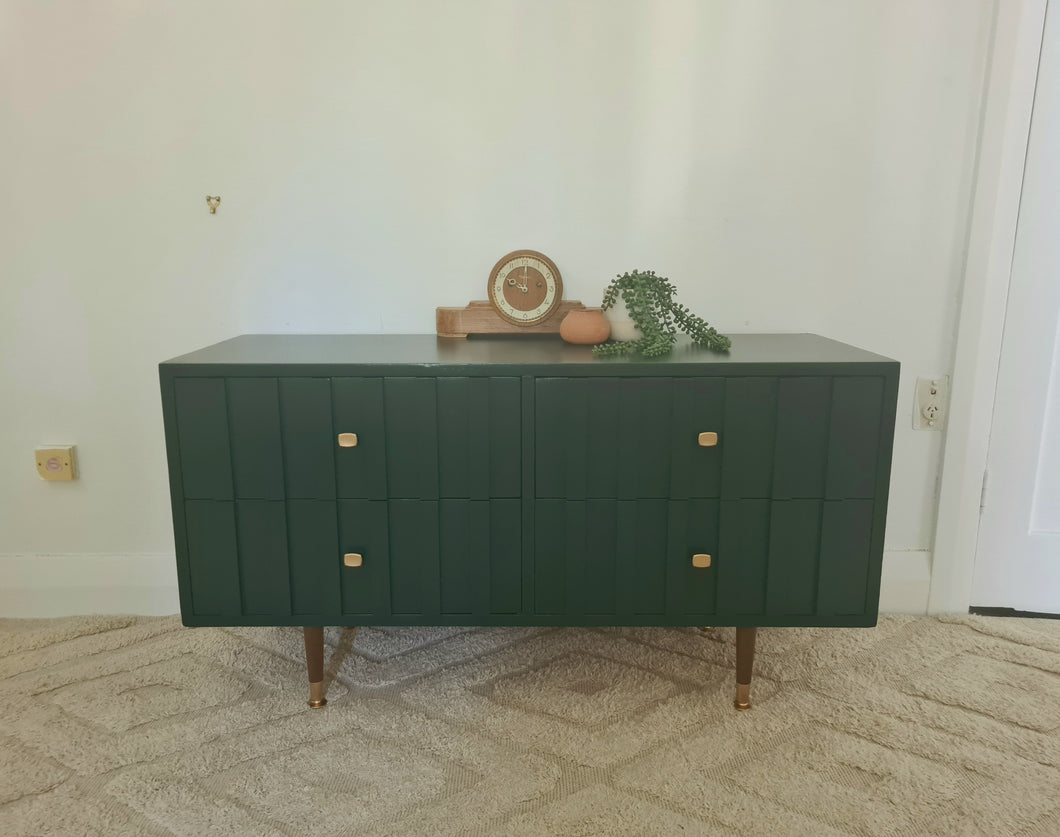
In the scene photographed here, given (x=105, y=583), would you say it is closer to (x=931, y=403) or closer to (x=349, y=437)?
(x=349, y=437)

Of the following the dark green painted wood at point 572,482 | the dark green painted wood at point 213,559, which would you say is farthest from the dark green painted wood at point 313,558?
the dark green painted wood at point 213,559

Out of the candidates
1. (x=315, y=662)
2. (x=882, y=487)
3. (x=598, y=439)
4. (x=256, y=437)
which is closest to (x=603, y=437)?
(x=598, y=439)

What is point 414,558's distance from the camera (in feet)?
4.97

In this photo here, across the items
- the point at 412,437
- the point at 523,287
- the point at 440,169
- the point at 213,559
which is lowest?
the point at 213,559

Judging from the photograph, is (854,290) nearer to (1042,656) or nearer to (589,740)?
(1042,656)

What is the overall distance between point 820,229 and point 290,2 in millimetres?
1325


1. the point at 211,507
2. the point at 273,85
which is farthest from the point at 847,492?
the point at 273,85

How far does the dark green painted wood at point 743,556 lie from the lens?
1.50 meters

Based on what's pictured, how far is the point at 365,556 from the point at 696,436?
0.67 metres

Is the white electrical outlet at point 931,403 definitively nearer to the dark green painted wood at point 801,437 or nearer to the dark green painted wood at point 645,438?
the dark green painted wood at point 801,437

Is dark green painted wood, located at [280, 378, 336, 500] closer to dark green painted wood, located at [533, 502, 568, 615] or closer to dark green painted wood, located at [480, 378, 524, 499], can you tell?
dark green painted wood, located at [480, 378, 524, 499]

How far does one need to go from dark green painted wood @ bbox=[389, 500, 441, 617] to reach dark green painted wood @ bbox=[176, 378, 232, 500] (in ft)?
1.06

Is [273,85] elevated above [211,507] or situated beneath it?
elevated above

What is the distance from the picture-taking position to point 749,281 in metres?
1.89
